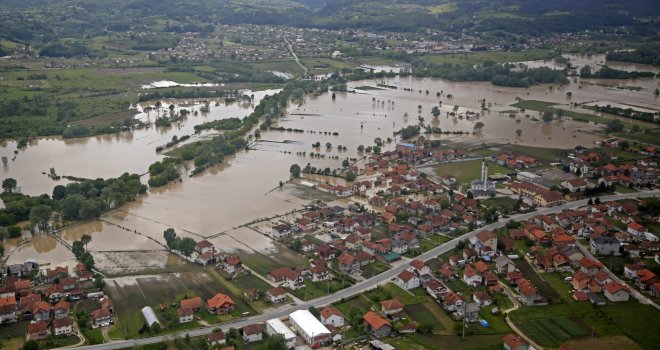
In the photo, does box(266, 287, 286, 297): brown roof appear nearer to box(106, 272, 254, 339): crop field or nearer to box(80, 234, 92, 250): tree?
box(106, 272, 254, 339): crop field

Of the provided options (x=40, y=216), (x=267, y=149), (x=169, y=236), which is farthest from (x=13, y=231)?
(x=267, y=149)

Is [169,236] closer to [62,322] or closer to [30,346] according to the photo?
[62,322]

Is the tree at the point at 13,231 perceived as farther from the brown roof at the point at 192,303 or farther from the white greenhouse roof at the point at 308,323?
the white greenhouse roof at the point at 308,323

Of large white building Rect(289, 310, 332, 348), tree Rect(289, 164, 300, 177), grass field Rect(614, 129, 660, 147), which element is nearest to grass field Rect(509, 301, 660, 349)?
large white building Rect(289, 310, 332, 348)

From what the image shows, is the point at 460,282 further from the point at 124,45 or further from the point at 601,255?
the point at 124,45

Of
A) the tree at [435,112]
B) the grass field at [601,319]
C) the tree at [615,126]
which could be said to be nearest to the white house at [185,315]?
the grass field at [601,319]

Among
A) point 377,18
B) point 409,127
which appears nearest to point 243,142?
point 409,127

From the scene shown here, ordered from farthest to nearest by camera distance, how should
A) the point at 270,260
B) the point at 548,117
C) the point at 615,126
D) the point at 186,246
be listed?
the point at 548,117 → the point at 615,126 → the point at 186,246 → the point at 270,260
